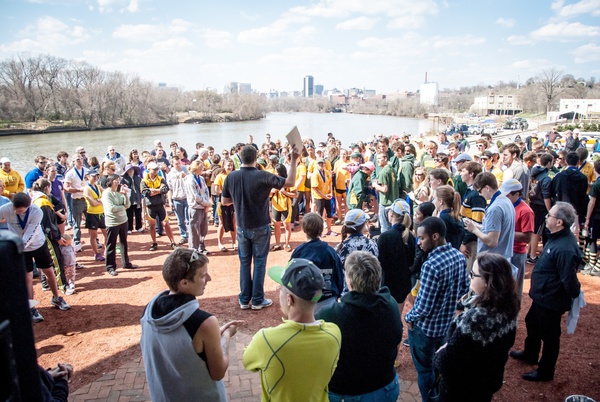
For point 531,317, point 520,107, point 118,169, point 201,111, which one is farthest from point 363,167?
point 520,107

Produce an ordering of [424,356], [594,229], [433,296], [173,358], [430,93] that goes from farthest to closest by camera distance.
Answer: [430,93] < [594,229] < [424,356] < [433,296] < [173,358]

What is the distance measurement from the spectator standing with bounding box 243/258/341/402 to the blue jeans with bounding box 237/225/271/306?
2918mm

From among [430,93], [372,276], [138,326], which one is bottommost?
[138,326]

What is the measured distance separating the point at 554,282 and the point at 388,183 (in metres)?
3.65

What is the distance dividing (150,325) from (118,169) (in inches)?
372

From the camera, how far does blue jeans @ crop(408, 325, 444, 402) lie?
9.95 ft

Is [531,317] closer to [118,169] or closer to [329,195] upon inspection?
[329,195]

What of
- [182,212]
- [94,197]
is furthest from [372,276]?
[182,212]

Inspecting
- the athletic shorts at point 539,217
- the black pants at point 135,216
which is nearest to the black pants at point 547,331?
the athletic shorts at point 539,217

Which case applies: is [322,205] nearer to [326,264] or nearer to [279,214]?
[279,214]

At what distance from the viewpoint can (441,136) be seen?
11.3 m

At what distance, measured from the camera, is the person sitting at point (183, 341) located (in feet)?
6.76

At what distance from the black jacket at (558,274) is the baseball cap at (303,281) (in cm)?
251

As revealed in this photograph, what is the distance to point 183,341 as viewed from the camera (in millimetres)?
2059
